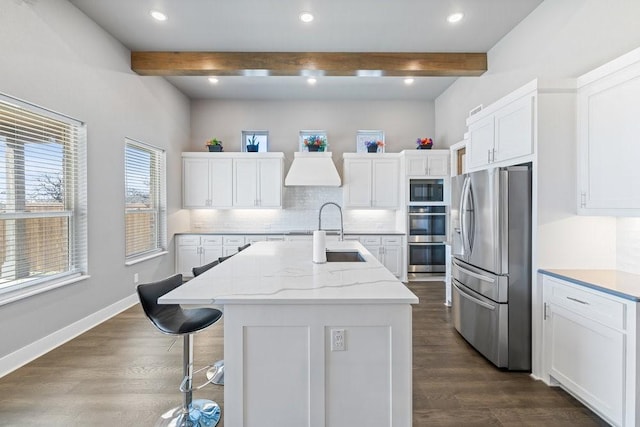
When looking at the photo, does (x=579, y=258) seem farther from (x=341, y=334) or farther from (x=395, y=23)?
(x=395, y=23)

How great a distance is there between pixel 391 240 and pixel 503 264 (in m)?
2.95

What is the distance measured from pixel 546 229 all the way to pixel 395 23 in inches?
105

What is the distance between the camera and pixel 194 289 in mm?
1676

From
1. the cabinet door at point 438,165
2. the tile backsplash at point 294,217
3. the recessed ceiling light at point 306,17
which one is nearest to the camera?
the recessed ceiling light at point 306,17

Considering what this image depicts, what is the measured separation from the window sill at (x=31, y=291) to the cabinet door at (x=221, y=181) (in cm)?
281

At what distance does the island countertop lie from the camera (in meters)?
1.54

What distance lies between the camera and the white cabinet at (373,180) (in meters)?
5.76

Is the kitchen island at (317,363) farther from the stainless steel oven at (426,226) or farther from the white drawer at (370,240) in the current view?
the stainless steel oven at (426,226)

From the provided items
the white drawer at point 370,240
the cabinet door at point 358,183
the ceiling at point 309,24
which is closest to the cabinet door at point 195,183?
the ceiling at point 309,24

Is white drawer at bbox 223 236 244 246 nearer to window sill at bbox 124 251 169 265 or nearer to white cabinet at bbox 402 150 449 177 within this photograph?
window sill at bbox 124 251 169 265

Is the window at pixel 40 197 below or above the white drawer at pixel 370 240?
above

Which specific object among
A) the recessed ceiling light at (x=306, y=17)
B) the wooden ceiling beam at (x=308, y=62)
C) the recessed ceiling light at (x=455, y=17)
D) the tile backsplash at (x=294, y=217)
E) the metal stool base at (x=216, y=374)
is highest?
the recessed ceiling light at (x=455, y=17)

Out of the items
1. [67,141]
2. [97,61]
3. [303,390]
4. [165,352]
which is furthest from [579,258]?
[97,61]

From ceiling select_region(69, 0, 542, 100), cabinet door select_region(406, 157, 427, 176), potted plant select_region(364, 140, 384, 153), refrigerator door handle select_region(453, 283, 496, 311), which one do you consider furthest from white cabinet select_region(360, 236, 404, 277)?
ceiling select_region(69, 0, 542, 100)
